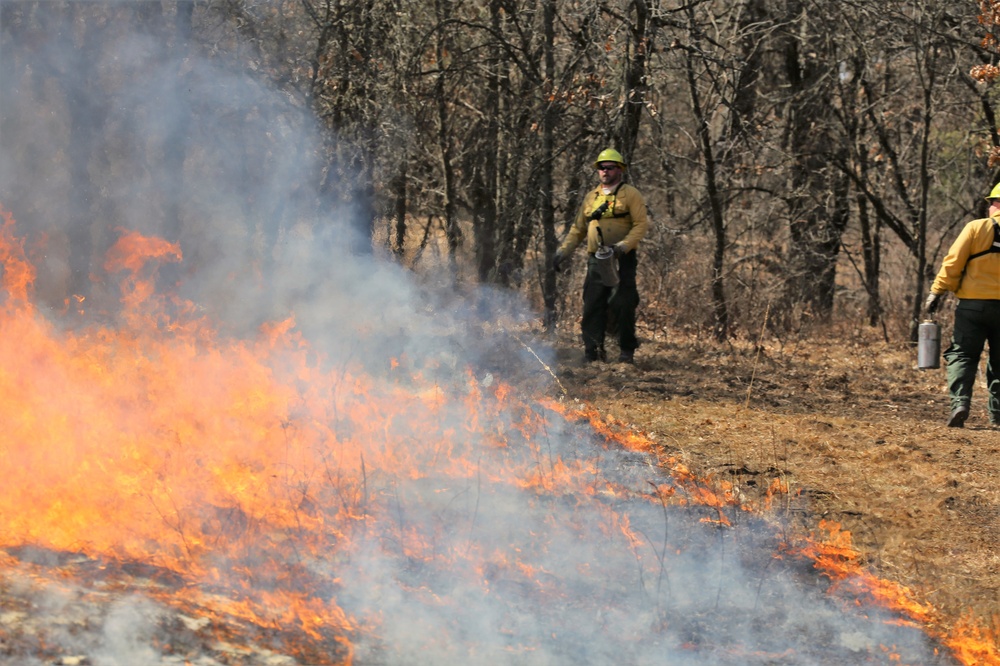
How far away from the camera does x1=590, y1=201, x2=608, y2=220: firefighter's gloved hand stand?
1017cm

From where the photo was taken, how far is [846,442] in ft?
25.3

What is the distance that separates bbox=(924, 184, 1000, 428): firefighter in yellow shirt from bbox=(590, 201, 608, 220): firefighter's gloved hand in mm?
3180

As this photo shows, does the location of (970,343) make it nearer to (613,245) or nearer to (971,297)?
(971,297)

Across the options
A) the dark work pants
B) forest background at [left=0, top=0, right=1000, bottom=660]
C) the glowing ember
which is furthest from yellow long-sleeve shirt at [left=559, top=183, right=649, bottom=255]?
the glowing ember

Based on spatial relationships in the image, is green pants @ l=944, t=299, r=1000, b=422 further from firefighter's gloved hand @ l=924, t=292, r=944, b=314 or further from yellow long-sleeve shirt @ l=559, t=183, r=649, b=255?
yellow long-sleeve shirt @ l=559, t=183, r=649, b=255

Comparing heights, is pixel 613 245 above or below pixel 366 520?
above

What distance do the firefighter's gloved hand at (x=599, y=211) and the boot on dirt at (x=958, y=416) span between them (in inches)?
144

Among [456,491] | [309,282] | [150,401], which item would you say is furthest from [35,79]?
[456,491]

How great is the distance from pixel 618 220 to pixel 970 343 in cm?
342

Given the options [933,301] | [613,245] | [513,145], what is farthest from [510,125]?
[933,301]

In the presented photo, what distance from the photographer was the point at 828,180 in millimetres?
15672

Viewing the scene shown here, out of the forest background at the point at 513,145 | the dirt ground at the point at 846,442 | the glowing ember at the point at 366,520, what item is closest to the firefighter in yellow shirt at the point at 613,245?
the dirt ground at the point at 846,442

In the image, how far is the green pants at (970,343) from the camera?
321 inches

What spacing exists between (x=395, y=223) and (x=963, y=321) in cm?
937
